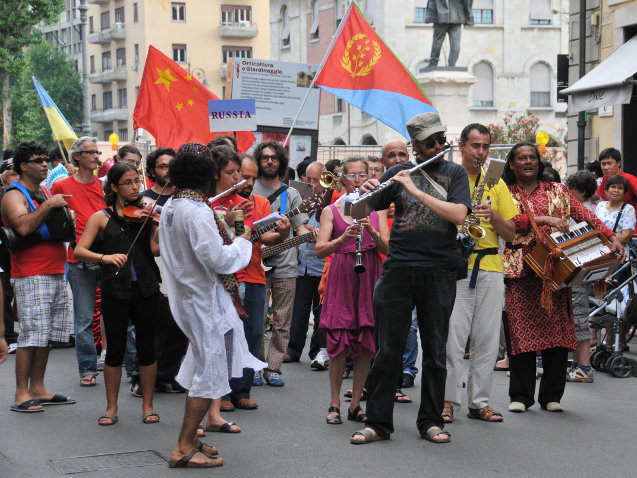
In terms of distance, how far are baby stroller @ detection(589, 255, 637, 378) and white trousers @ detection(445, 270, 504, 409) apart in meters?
2.63

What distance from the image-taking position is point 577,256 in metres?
8.53

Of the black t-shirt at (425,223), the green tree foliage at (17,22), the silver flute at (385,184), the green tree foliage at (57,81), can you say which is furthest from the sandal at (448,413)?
the green tree foliage at (57,81)

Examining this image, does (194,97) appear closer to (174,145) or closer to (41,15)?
(174,145)

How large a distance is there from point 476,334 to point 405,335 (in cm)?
93

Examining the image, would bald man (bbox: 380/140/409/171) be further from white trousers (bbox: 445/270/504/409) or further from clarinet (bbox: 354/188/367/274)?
white trousers (bbox: 445/270/504/409)

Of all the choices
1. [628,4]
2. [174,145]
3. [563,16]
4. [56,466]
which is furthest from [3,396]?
[563,16]

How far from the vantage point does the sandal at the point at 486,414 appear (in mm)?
8125

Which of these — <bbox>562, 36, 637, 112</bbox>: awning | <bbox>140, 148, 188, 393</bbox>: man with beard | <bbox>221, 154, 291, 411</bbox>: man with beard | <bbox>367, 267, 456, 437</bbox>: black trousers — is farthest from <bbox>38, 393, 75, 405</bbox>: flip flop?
<bbox>562, 36, 637, 112</bbox>: awning

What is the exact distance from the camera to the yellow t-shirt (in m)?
8.12

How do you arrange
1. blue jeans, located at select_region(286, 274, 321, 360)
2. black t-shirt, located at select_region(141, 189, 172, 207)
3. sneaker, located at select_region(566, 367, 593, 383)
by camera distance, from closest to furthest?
black t-shirt, located at select_region(141, 189, 172, 207) < sneaker, located at select_region(566, 367, 593, 383) < blue jeans, located at select_region(286, 274, 321, 360)

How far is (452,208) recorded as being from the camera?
7.06m

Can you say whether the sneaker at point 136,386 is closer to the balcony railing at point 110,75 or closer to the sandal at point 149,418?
the sandal at point 149,418

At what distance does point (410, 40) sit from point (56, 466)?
4939 cm

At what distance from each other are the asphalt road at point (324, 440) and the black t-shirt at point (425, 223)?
1.25 metres
